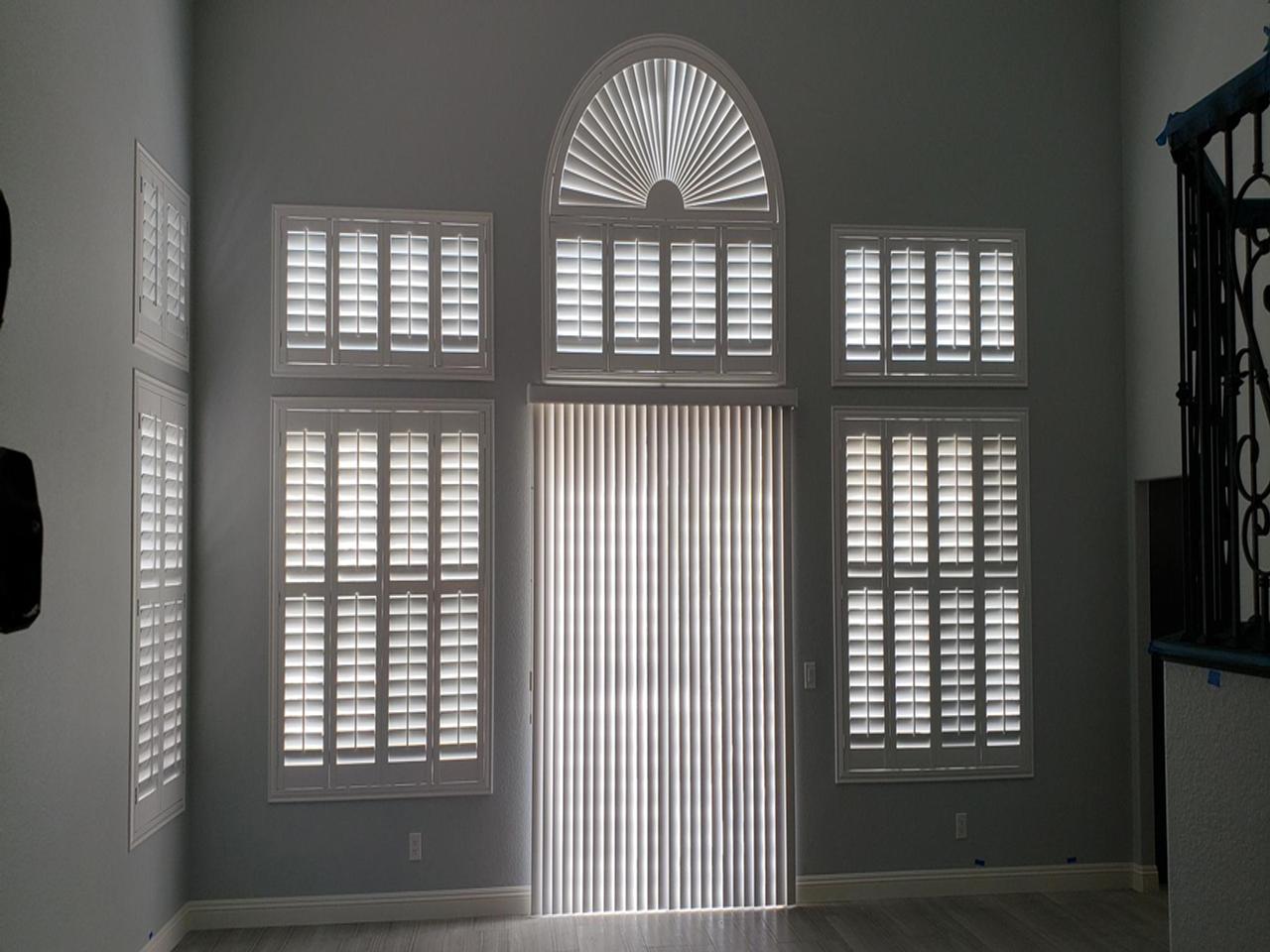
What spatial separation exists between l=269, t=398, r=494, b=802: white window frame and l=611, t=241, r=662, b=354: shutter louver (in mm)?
804

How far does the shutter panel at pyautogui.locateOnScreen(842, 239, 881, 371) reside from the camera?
5887mm

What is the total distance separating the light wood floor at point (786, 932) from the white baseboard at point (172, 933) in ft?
0.20

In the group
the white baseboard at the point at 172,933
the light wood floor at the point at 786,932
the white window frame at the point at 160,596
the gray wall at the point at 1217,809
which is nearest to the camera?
the gray wall at the point at 1217,809

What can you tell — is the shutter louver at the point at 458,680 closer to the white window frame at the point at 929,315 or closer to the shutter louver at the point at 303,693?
the shutter louver at the point at 303,693

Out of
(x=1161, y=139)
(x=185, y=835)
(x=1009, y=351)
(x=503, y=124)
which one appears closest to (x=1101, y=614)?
(x=1009, y=351)

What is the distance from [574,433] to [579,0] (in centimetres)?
223

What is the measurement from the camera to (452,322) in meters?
5.59

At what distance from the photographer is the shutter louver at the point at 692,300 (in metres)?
5.75

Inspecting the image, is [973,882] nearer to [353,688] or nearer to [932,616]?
[932,616]

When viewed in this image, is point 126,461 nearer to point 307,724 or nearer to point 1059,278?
point 307,724

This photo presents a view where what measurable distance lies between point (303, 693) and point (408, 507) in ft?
3.37

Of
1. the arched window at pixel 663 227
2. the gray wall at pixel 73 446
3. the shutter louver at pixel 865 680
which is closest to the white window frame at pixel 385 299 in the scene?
the arched window at pixel 663 227

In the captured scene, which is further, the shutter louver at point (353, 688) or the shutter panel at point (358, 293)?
the shutter panel at point (358, 293)

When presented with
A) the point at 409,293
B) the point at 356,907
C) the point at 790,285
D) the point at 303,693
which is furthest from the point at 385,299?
the point at 356,907
